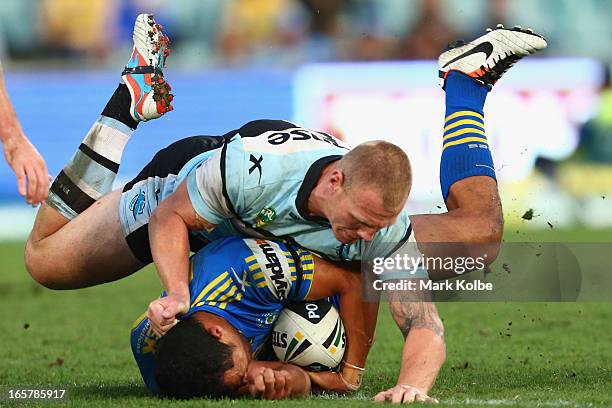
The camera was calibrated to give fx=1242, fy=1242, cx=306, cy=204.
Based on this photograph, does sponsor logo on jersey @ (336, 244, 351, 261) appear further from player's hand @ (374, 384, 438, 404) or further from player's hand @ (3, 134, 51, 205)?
player's hand @ (3, 134, 51, 205)

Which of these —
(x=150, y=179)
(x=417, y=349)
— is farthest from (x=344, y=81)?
(x=417, y=349)

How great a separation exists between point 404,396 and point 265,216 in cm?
133

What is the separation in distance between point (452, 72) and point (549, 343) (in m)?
2.02

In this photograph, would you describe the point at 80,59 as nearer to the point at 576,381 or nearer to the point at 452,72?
the point at 452,72

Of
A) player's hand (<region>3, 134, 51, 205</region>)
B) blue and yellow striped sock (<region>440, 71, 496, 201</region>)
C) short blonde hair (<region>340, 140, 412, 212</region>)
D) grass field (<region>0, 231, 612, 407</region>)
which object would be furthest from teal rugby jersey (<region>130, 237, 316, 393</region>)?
blue and yellow striped sock (<region>440, 71, 496, 201</region>)

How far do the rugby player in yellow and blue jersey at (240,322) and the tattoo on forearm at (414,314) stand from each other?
432mm

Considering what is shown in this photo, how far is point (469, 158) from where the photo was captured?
8.17 meters

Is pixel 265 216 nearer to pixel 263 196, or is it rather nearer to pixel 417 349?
pixel 263 196

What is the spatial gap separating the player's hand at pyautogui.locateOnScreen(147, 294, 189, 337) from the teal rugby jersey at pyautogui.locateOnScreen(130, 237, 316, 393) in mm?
129

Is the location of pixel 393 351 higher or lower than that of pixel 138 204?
lower

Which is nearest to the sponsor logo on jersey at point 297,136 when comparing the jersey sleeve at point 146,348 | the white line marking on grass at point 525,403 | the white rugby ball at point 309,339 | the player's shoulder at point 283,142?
the player's shoulder at point 283,142

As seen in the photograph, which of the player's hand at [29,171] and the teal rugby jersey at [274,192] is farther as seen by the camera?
the teal rugby jersey at [274,192]

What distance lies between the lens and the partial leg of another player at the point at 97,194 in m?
8.08

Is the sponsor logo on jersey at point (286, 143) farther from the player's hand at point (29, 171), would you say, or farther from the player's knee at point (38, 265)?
the player's knee at point (38, 265)
